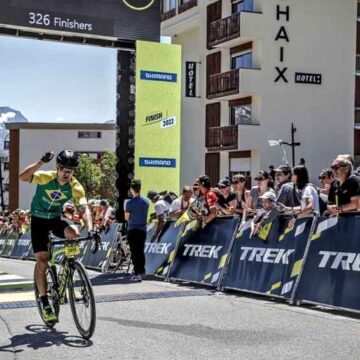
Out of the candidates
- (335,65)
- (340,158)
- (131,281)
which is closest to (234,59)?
(335,65)

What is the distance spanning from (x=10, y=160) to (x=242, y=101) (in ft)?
196

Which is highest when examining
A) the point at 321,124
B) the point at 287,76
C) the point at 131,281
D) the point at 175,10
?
the point at 175,10

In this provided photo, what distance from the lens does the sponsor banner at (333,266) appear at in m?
8.72

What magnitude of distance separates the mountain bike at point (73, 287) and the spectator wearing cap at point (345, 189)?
3.52m

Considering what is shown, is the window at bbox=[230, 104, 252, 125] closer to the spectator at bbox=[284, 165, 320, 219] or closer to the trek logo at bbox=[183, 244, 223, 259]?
the trek logo at bbox=[183, 244, 223, 259]

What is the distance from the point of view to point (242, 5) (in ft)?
124

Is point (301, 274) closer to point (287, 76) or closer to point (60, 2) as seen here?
point (60, 2)

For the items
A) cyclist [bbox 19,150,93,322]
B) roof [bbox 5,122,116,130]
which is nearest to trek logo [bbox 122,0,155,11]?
cyclist [bbox 19,150,93,322]

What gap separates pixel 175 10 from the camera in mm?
44250

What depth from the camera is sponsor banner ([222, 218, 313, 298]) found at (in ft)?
32.1

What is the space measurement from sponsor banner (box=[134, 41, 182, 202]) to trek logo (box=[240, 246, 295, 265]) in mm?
7569

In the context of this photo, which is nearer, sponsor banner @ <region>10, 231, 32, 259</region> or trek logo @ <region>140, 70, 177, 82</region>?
trek logo @ <region>140, 70, 177, 82</region>

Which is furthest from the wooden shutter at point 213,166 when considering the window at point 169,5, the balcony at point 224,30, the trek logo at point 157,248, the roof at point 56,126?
the roof at point 56,126

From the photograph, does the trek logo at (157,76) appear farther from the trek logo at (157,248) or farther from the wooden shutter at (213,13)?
the wooden shutter at (213,13)
